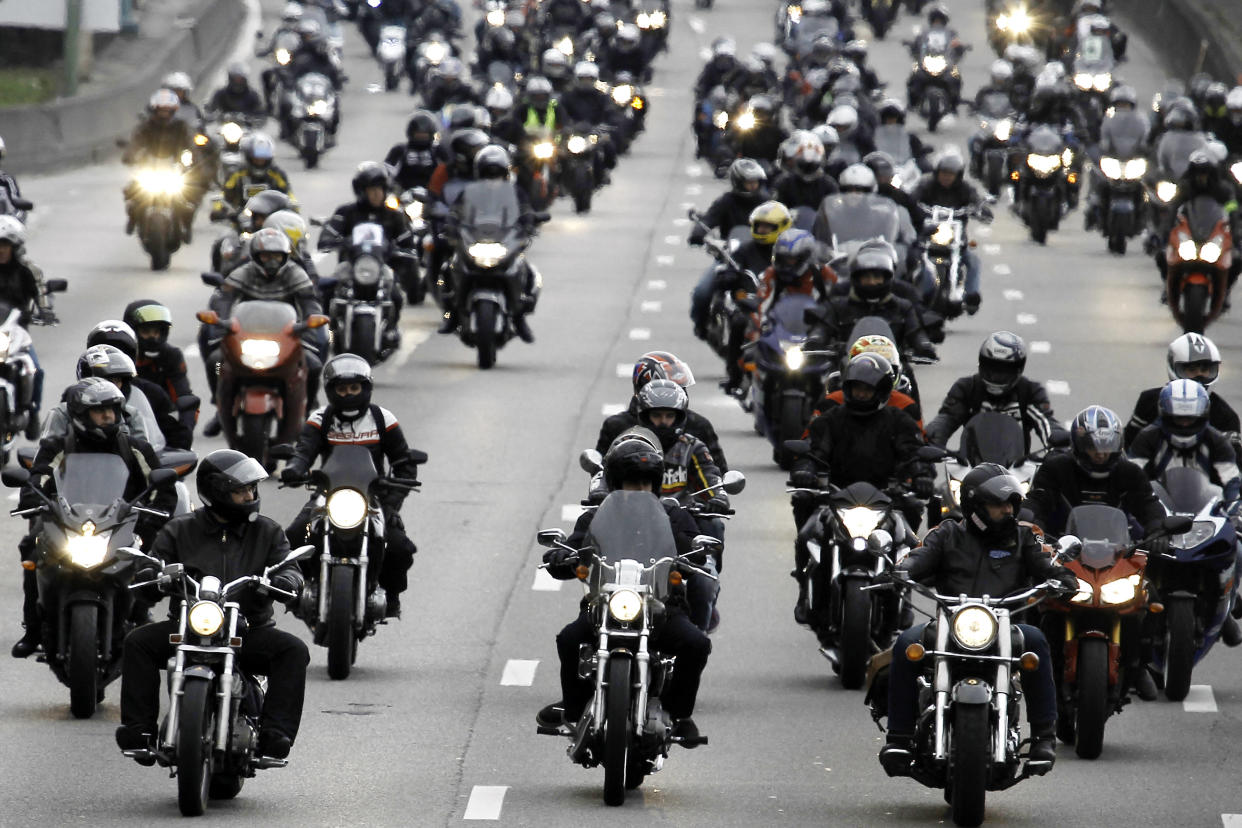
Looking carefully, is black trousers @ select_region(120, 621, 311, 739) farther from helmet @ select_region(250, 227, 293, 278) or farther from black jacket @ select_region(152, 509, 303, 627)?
helmet @ select_region(250, 227, 293, 278)

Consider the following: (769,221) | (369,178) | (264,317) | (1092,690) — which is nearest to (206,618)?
(1092,690)

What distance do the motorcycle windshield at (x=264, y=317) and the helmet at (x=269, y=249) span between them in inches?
23.6

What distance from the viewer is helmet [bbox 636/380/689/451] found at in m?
14.4

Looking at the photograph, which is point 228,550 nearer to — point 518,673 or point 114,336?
point 518,673

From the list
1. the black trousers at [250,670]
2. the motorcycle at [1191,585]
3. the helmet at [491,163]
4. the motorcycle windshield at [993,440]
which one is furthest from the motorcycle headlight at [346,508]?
the helmet at [491,163]

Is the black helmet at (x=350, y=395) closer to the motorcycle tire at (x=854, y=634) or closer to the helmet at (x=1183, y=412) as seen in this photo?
the motorcycle tire at (x=854, y=634)

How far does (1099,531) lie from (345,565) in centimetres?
380

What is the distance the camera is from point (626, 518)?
A: 12.6 metres

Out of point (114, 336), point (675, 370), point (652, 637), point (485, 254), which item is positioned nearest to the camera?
point (652, 637)

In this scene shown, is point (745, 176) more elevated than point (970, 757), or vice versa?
point (970, 757)

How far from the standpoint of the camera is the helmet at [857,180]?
24.8 m

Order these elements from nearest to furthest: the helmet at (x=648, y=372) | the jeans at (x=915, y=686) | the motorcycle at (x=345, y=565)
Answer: the jeans at (x=915, y=686)
the motorcycle at (x=345, y=565)
the helmet at (x=648, y=372)

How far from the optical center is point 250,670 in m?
12.4

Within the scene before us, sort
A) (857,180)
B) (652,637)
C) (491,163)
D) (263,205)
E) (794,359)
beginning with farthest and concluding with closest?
1. (491,163)
2. (263,205)
3. (857,180)
4. (794,359)
5. (652,637)
